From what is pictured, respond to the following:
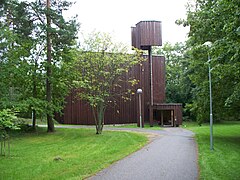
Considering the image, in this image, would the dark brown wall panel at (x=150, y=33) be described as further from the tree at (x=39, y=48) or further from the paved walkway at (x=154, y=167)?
the paved walkway at (x=154, y=167)

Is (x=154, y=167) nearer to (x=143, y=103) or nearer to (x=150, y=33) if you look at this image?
(x=143, y=103)

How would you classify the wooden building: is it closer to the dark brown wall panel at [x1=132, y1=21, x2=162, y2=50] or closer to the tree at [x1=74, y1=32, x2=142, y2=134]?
the dark brown wall panel at [x1=132, y1=21, x2=162, y2=50]

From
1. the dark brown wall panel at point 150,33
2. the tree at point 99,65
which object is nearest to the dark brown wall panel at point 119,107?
the dark brown wall panel at point 150,33

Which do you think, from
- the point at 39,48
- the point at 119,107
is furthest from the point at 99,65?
the point at 119,107

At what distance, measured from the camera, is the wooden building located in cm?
3322

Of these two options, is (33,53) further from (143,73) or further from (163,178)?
(163,178)

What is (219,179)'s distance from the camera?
7578mm

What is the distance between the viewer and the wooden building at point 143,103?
3322 centimetres

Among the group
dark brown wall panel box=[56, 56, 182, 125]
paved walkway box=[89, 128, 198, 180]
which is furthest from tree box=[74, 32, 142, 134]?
dark brown wall panel box=[56, 56, 182, 125]

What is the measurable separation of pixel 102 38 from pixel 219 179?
15.9 metres

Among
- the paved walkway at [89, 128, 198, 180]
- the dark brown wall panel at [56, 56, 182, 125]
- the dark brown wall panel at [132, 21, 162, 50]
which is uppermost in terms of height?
the dark brown wall panel at [132, 21, 162, 50]

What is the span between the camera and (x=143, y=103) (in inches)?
1313

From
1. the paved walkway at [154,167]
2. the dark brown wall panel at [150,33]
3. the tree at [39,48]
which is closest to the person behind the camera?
the paved walkway at [154,167]

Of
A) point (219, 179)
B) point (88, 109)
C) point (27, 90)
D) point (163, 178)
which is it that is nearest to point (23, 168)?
point (163, 178)
